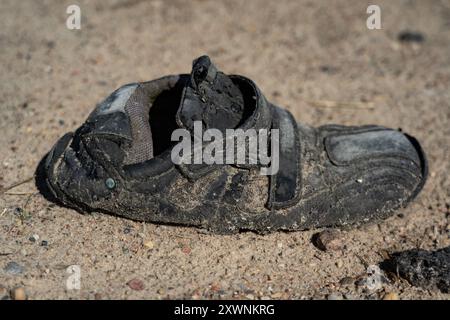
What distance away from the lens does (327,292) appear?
2844mm

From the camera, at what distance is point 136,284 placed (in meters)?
2.79

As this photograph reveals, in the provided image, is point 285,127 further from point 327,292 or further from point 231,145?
point 327,292

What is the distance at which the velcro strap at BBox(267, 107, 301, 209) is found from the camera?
2.93 metres

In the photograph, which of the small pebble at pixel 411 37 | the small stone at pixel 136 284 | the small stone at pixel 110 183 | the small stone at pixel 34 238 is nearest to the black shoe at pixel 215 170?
the small stone at pixel 110 183

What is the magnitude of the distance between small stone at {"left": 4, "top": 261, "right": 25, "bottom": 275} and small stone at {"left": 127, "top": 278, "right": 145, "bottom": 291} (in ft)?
1.69

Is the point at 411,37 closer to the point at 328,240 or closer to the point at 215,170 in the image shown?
the point at 328,240

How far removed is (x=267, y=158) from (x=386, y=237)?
2.77 feet

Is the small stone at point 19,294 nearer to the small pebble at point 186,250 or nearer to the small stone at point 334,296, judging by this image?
the small pebble at point 186,250

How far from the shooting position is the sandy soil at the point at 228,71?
2.88 m

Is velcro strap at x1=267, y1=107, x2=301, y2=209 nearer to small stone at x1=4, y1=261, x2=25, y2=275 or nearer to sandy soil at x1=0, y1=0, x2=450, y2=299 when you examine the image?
sandy soil at x1=0, y1=0, x2=450, y2=299

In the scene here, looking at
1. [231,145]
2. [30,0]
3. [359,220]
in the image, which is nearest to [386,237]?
[359,220]

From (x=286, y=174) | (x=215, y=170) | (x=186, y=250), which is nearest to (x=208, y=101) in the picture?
(x=215, y=170)

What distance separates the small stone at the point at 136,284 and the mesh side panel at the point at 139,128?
1.86 feet

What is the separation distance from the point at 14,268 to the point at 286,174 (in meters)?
1.38
